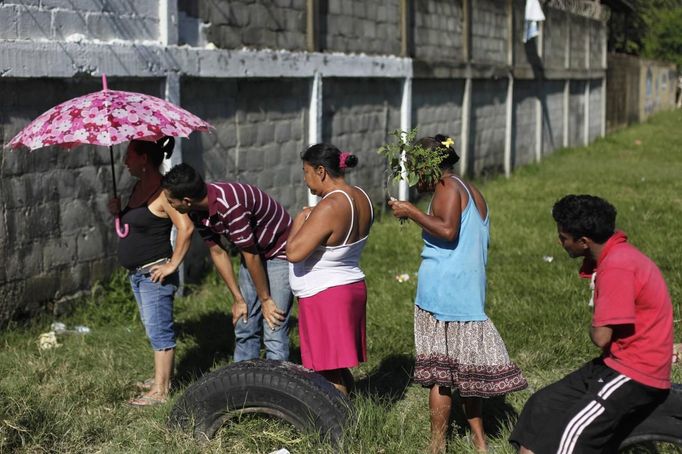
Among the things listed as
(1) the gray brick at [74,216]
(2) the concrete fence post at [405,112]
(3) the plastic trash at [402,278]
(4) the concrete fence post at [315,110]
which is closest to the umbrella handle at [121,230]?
(1) the gray brick at [74,216]

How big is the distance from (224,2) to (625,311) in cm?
664

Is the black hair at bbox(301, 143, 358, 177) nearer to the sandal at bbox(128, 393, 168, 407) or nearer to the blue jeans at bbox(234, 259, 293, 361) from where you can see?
the blue jeans at bbox(234, 259, 293, 361)

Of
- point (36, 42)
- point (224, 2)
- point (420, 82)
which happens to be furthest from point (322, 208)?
point (420, 82)

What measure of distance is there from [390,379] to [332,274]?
1.62m

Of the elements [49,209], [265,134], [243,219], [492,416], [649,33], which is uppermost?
[649,33]

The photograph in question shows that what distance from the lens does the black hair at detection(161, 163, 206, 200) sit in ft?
16.7

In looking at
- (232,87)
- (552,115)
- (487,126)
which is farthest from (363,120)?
(552,115)

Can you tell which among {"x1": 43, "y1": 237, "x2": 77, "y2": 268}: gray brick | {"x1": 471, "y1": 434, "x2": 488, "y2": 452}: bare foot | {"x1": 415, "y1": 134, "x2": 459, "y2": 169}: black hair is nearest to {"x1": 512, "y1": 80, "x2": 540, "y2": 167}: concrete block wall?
{"x1": 43, "y1": 237, "x2": 77, "y2": 268}: gray brick

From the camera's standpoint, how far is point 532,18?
1883 cm

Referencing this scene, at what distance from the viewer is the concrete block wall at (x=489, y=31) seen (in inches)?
655

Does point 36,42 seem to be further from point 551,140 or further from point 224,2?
point 551,140

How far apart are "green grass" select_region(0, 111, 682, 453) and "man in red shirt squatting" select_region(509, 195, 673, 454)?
796 millimetres

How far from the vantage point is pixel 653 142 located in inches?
912

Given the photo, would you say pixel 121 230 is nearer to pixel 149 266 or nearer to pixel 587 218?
pixel 149 266
